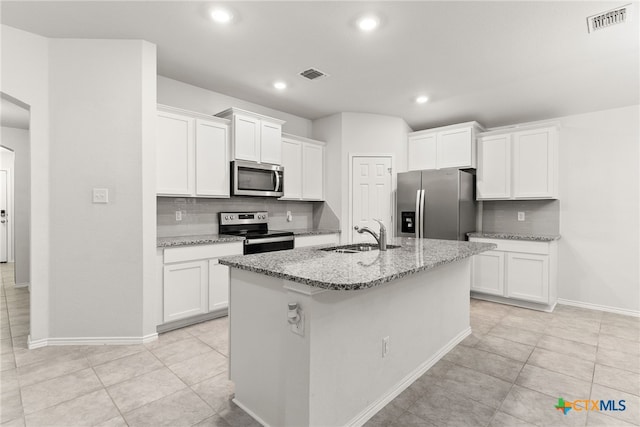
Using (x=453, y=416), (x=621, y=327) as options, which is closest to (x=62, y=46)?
(x=453, y=416)

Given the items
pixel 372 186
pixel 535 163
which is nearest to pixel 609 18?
pixel 535 163

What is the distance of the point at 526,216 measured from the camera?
4.45 metres

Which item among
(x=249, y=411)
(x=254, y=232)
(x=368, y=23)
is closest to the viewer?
(x=249, y=411)

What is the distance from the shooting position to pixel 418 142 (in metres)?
4.86

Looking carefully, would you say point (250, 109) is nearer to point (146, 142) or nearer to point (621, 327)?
point (146, 142)

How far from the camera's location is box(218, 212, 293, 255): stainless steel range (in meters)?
3.58

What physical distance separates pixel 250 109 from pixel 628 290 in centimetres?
513

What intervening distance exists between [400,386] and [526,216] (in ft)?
11.4

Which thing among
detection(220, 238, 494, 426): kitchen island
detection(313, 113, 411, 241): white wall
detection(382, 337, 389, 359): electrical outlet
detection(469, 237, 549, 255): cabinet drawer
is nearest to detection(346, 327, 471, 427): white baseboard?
detection(220, 238, 494, 426): kitchen island

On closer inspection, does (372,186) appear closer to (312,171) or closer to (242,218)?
(312,171)

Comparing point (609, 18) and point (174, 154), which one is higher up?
point (609, 18)

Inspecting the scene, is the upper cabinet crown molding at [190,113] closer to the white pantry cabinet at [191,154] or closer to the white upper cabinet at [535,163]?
the white pantry cabinet at [191,154]

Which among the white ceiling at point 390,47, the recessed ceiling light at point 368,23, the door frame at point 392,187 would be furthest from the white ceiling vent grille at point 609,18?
the door frame at point 392,187

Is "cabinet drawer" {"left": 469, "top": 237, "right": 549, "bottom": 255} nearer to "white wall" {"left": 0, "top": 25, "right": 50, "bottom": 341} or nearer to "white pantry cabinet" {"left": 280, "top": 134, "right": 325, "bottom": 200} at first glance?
"white pantry cabinet" {"left": 280, "top": 134, "right": 325, "bottom": 200}
